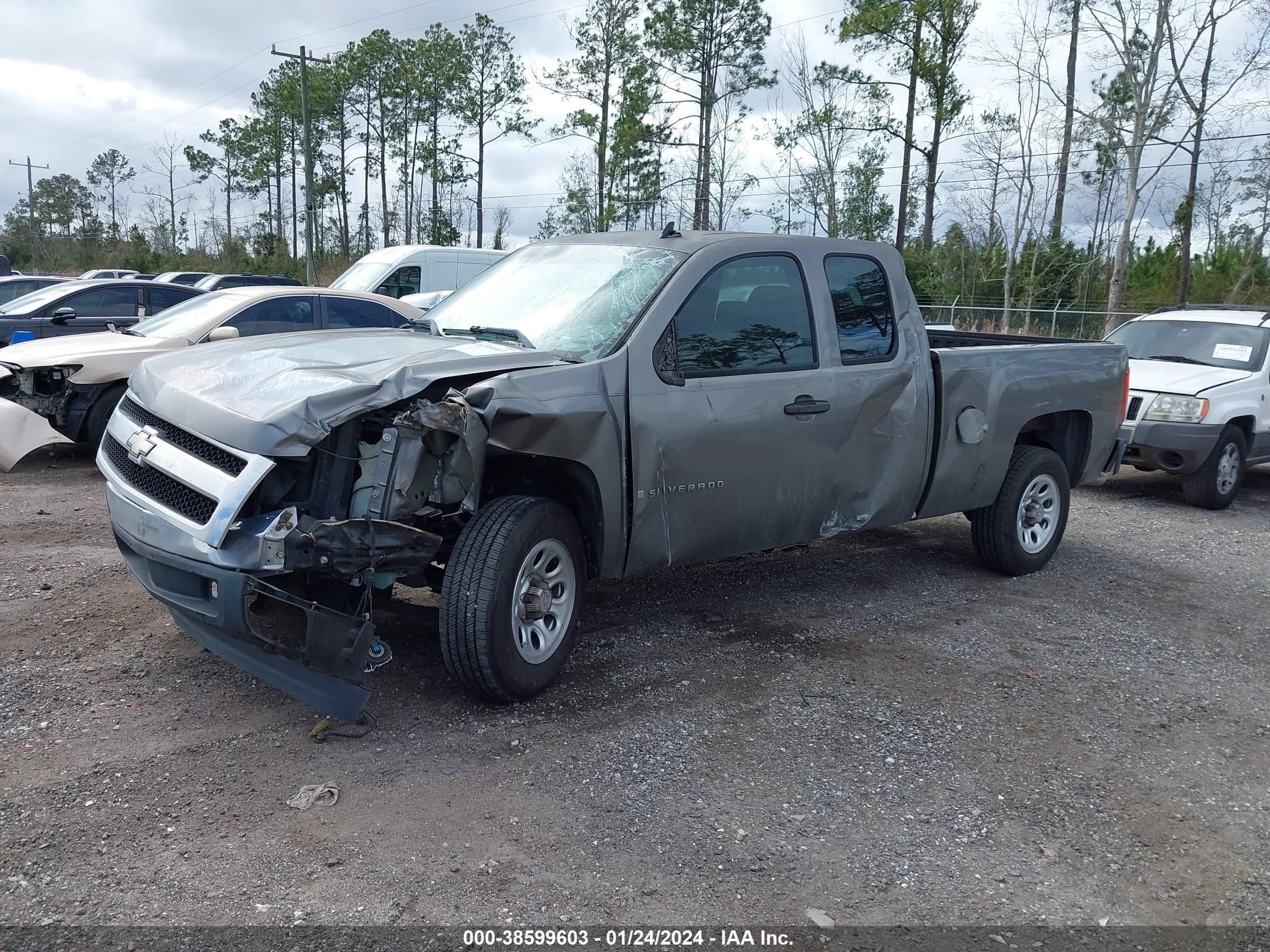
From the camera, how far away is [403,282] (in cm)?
1816

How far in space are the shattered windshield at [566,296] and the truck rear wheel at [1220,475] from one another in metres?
6.62

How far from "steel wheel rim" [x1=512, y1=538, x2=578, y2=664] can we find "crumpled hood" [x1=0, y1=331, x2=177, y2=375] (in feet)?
20.0

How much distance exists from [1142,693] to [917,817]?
1.88 meters

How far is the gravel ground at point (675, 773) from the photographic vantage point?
306 centimetres

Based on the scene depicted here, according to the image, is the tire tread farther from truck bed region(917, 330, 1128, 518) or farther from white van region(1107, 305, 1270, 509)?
white van region(1107, 305, 1270, 509)

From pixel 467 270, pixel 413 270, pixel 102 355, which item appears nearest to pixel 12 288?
pixel 413 270

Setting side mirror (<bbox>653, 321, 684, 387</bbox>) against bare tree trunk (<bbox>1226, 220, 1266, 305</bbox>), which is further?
bare tree trunk (<bbox>1226, 220, 1266, 305</bbox>)

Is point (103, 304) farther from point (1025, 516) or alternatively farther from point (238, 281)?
point (238, 281)

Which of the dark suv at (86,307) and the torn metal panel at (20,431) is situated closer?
the torn metal panel at (20,431)

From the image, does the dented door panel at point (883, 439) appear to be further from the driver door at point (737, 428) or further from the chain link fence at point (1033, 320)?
the chain link fence at point (1033, 320)

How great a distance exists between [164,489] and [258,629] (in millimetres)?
684

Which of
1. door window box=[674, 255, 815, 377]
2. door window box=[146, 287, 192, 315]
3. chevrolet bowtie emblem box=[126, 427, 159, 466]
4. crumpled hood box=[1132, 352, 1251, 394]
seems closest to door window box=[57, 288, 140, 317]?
door window box=[146, 287, 192, 315]

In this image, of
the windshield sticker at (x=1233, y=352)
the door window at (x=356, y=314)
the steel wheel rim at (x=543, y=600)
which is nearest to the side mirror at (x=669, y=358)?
the steel wheel rim at (x=543, y=600)

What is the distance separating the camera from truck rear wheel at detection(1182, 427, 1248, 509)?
919 cm
